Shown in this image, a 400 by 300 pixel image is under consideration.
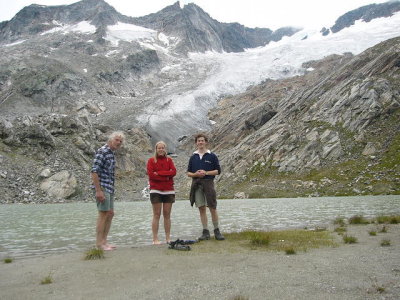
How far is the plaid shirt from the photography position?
436 inches

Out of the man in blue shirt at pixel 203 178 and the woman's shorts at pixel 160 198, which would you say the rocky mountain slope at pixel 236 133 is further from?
the woman's shorts at pixel 160 198

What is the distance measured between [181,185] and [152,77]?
12969 centimetres

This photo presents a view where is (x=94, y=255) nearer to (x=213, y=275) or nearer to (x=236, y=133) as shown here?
(x=213, y=275)

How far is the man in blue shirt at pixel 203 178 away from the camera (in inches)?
485

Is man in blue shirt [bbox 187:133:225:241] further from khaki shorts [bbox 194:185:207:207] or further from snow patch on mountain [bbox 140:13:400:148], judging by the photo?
snow patch on mountain [bbox 140:13:400:148]

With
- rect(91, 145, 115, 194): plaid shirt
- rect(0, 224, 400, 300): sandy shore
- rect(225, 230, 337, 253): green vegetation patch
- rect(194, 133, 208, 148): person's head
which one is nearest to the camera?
rect(0, 224, 400, 300): sandy shore

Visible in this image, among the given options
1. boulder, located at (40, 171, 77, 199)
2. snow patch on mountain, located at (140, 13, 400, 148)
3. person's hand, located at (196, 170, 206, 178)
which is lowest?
boulder, located at (40, 171, 77, 199)

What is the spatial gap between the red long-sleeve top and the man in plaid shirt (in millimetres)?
1284

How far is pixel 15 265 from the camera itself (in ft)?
27.9

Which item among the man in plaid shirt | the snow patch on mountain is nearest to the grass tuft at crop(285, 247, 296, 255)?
the man in plaid shirt

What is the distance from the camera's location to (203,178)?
41.2 feet

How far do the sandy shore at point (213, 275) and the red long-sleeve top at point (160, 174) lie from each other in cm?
259

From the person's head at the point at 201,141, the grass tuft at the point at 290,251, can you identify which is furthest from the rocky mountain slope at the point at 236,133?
the grass tuft at the point at 290,251

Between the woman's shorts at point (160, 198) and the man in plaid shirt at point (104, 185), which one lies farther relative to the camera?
the woman's shorts at point (160, 198)
